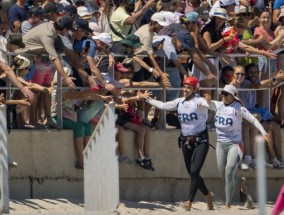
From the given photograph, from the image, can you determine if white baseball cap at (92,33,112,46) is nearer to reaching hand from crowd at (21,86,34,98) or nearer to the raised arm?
the raised arm

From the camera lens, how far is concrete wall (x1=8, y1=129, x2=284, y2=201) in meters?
15.2

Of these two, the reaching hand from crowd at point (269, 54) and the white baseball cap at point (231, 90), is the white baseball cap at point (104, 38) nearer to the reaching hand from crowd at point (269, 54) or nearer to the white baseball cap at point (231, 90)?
the white baseball cap at point (231, 90)

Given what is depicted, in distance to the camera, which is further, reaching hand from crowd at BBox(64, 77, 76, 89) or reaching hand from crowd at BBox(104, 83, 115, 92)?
reaching hand from crowd at BBox(104, 83, 115, 92)

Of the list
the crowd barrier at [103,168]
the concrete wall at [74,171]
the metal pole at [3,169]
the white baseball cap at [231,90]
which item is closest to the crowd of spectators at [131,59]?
the concrete wall at [74,171]

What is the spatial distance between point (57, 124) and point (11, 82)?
1254 mm

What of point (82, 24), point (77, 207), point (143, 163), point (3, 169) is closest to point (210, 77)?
point (143, 163)

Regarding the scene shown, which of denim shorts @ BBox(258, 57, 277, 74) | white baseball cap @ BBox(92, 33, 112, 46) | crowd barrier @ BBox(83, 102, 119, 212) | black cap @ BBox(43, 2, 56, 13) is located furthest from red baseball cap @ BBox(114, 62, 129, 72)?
denim shorts @ BBox(258, 57, 277, 74)

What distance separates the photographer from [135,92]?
15.7 m

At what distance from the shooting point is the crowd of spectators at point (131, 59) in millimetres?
14578

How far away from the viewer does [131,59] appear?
15477 mm

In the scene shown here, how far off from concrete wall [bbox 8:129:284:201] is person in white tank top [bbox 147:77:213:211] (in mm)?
1010

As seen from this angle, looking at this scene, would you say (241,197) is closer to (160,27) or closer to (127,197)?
(127,197)

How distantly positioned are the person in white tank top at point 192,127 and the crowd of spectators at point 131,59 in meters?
0.58

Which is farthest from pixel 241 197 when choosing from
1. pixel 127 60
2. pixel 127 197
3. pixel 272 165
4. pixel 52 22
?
pixel 52 22
